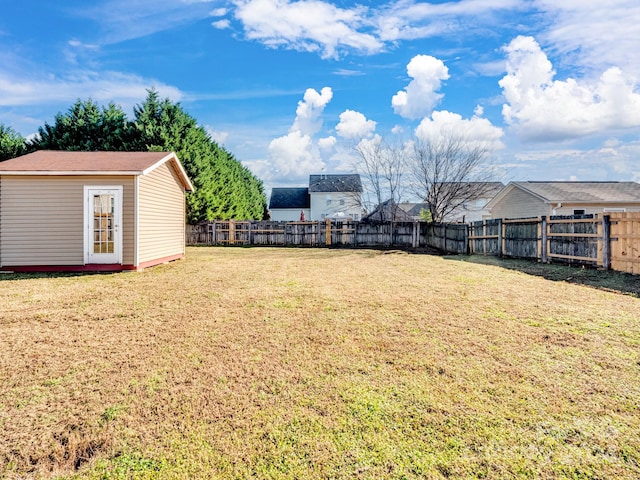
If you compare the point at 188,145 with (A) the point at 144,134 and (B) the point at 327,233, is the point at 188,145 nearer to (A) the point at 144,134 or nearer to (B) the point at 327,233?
(A) the point at 144,134

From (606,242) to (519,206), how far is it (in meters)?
12.6

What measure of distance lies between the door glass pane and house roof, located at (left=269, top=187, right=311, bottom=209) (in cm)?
2891

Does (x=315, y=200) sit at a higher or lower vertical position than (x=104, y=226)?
higher

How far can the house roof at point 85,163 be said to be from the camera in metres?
9.35

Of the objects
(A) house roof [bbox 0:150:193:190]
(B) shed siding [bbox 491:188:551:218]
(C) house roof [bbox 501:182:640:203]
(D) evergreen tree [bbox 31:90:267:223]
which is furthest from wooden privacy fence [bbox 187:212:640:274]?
(A) house roof [bbox 0:150:193:190]

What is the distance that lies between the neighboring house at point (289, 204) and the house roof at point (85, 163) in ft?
87.3

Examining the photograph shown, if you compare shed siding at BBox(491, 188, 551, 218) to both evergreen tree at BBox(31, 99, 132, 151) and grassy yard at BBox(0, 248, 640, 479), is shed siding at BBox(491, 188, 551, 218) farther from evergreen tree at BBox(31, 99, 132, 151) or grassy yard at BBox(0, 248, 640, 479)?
evergreen tree at BBox(31, 99, 132, 151)

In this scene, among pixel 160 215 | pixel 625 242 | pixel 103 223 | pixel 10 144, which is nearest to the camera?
pixel 625 242

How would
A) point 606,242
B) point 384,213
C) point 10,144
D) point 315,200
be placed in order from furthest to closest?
point 315,200
point 384,213
point 10,144
point 606,242

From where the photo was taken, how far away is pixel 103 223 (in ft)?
32.0

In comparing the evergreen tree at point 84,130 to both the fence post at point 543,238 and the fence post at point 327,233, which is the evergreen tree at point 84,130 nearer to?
the fence post at point 327,233

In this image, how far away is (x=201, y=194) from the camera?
1988 centimetres

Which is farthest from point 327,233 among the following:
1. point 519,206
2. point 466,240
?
point 519,206

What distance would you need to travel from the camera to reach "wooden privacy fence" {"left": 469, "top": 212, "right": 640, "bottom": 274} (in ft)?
27.7
